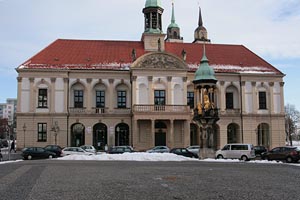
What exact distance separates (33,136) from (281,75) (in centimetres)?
3380

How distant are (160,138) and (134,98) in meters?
6.27

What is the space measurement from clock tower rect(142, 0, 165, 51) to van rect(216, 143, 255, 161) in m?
21.5

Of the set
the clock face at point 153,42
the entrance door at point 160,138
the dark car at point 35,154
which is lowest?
the dark car at point 35,154

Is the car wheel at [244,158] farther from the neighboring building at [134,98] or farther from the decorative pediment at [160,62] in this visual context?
the decorative pediment at [160,62]

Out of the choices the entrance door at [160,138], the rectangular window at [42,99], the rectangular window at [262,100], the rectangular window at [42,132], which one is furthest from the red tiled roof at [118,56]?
the entrance door at [160,138]

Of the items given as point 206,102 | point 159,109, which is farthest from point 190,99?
point 206,102

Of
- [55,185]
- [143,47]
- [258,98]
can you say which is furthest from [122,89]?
[55,185]

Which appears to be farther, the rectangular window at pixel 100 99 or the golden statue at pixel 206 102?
the rectangular window at pixel 100 99

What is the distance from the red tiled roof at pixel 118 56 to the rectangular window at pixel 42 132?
7.43 meters

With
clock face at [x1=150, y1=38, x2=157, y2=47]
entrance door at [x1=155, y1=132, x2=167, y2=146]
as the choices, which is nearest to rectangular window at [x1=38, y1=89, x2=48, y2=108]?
entrance door at [x1=155, y1=132, x2=167, y2=146]

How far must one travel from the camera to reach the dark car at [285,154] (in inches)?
1282

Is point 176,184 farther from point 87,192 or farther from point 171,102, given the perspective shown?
point 171,102

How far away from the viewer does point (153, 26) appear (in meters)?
55.6

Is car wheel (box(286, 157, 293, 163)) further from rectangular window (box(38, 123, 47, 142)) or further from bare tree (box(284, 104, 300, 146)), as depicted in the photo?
bare tree (box(284, 104, 300, 146))
